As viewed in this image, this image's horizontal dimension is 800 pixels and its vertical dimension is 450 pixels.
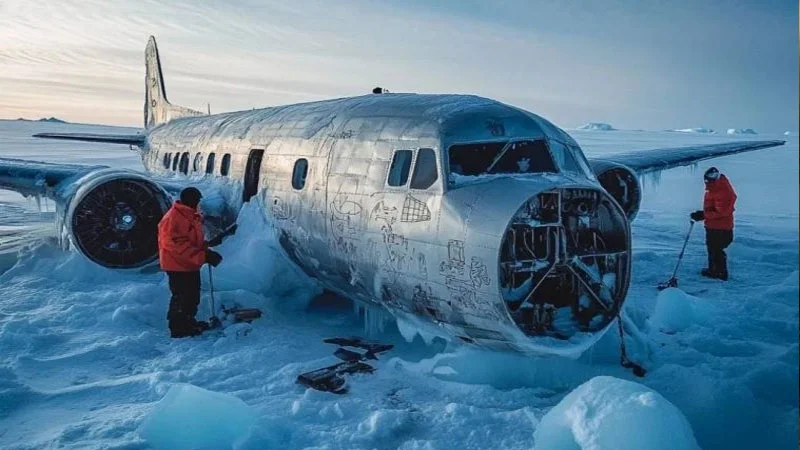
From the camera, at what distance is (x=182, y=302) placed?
27.2ft

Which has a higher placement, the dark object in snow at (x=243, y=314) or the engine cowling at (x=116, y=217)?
the engine cowling at (x=116, y=217)

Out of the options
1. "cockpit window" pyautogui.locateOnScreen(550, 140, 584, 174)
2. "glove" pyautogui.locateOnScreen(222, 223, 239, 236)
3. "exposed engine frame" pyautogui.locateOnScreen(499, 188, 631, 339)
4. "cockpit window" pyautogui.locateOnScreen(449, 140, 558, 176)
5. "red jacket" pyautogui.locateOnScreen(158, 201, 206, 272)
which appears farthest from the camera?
"glove" pyautogui.locateOnScreen(222, 223, 239, 236)

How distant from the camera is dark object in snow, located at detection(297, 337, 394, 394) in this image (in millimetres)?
6344

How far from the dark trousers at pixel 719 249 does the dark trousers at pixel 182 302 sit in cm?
947

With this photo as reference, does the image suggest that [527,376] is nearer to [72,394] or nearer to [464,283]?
[464,283]

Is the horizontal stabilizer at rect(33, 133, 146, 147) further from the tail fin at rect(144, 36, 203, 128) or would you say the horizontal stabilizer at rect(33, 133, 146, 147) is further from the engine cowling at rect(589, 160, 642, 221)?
the engine cowling at rect(589, 160, 642, 221)

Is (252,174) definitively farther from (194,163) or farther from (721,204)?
(721,204)

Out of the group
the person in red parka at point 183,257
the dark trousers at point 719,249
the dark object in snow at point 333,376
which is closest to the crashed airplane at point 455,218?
the dark object in snow at point 333,376

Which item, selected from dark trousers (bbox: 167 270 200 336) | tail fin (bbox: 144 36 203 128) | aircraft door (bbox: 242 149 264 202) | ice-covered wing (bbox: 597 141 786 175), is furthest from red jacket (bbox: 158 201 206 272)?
tail fin (bbox: 144 36 203 128)

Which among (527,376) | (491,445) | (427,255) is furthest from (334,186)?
(491,445)

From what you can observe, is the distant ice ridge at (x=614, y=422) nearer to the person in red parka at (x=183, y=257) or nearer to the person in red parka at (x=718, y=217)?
the person in red parka at (x=183, y=257)

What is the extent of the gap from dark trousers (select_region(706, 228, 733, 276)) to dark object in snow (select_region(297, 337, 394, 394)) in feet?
24.1

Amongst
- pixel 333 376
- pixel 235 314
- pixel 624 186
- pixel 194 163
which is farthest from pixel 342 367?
pixel 624 186

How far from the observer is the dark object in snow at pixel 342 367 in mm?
6344
